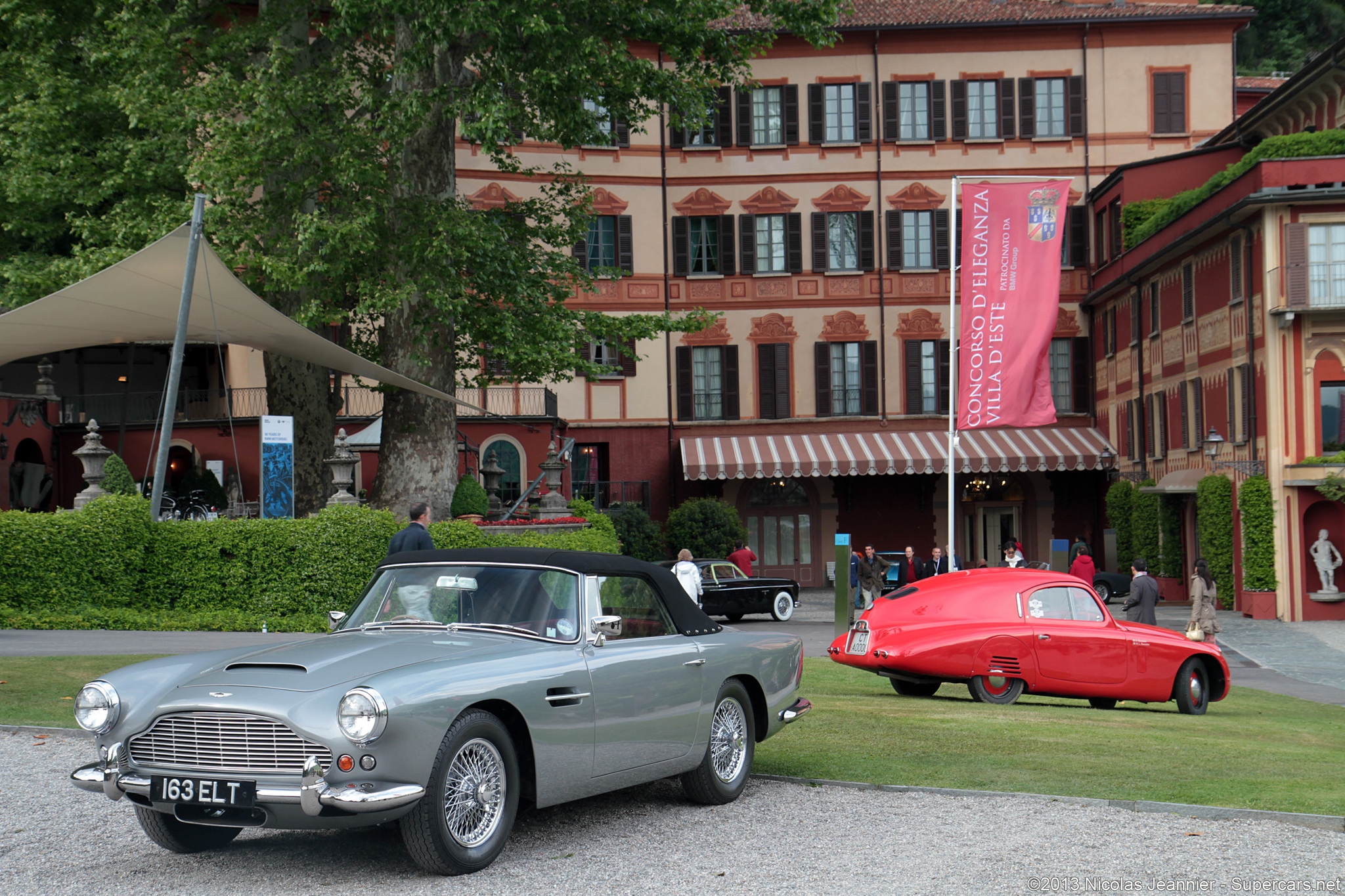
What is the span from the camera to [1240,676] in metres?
18.3

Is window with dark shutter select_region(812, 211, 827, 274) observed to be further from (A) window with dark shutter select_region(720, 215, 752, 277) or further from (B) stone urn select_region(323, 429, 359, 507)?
(B) stone urn select_region(323, 429, 359, 507)

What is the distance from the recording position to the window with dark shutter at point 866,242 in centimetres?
3984

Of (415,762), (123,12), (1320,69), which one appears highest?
(1320,69)

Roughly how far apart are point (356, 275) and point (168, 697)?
1548 centimetres

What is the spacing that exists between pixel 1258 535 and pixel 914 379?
45.9ft

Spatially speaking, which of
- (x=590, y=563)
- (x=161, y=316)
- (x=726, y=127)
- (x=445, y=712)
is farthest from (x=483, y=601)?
(x=726, y=127)

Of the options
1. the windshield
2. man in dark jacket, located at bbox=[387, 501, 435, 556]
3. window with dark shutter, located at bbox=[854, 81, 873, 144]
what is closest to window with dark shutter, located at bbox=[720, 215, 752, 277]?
window with dark shutter, located at bbox=[854, 81, 873, 144]

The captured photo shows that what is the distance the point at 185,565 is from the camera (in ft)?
60.2

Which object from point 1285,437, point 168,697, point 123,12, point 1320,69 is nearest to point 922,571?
point 1285,437

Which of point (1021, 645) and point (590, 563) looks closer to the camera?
point (590, 563)

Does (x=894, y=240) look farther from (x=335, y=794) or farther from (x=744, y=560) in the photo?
(x=335, y=794)

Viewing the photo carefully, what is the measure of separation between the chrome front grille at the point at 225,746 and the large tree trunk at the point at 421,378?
15.1 metres

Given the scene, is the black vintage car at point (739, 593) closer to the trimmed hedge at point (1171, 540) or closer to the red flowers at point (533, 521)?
the red flowers at point (533, 521)

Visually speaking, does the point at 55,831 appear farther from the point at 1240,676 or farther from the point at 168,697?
the point at 1240,676
